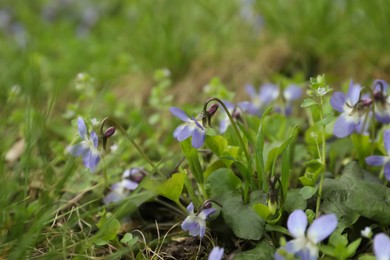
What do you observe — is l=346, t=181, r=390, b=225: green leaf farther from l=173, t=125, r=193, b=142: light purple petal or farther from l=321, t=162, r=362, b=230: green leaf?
l=173, t=125, r=193, b=142: light purple petal

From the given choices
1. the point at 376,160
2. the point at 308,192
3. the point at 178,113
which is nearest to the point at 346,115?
the point at 376,160

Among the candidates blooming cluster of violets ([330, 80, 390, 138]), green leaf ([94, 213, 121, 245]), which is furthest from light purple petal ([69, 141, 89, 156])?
blooming cluster of violets ([330, 80, 390, 138])

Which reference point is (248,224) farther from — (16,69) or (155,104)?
(16,69)

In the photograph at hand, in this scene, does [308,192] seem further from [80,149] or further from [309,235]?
[80,149]

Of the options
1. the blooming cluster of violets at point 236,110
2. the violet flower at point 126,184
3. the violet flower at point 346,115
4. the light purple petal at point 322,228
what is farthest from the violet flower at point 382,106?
the violet flower at point 126,184

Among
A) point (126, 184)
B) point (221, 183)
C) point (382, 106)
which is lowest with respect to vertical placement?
point (126, 184)

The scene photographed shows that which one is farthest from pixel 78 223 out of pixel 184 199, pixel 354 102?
pixel 354 102
